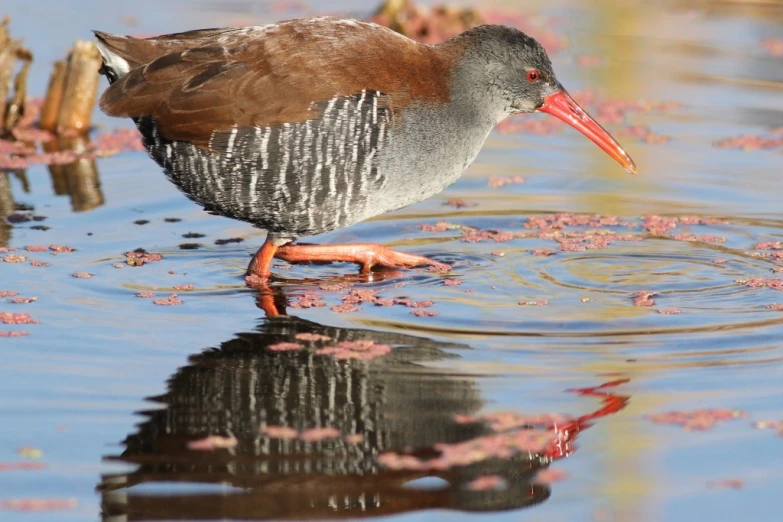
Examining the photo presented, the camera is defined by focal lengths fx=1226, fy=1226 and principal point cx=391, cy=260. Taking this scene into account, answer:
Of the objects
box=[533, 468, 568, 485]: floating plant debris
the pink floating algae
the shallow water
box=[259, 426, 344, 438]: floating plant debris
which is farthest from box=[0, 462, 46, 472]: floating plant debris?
the pink floating algae

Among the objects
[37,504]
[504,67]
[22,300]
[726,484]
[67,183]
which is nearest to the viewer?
[37,504]

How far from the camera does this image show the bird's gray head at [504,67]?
263 inches

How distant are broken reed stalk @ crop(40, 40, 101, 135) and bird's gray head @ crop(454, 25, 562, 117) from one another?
377 cm

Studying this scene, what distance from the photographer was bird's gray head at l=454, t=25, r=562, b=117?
6688mm

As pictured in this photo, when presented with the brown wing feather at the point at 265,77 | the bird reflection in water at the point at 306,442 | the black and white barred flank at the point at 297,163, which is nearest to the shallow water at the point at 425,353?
the bird reflection in water at the point at 306,442

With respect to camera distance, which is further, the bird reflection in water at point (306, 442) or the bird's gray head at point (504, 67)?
the bird's gray head at point (504, 67)

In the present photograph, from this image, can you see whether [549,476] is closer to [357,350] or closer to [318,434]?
[318,434]

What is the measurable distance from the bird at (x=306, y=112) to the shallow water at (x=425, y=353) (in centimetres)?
51

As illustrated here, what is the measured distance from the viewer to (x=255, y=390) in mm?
5062

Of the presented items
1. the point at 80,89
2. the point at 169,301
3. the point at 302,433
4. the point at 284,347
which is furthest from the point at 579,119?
the point at 80,89

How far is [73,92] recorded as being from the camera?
31.3 feet

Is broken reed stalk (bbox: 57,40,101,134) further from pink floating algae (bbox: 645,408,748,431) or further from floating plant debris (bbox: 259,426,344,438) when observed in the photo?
pink floating algae (bbox: 645,408,748,431)

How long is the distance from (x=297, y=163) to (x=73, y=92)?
12.9 feet

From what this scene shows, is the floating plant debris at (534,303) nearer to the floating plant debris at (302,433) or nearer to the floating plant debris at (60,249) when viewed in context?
the floating plant debris at (302,433)
